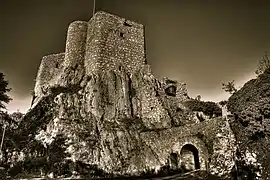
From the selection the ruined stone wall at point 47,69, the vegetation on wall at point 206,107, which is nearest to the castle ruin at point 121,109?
the ruined stone wall at point 47,69

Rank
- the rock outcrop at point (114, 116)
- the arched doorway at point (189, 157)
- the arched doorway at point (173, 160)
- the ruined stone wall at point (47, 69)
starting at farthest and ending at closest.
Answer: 1. the ruined stone wall at point (47, 69)
2. the arched doorway at point (173, 160)
3. the arched doorway at point (189, 157)
4. the rock outcrop at point (114, 116)

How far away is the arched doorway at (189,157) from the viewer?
20.0m

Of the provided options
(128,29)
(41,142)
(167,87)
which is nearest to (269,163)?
(41,142)

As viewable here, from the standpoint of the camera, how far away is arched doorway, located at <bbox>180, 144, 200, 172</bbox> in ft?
65.7

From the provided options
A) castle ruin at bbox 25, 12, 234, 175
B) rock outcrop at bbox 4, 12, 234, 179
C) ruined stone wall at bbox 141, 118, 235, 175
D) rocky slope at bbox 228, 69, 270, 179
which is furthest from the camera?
castle ruin at bbox 25, 12, 234, 175

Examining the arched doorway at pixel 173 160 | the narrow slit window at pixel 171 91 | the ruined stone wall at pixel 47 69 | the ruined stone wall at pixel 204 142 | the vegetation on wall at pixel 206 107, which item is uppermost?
the ruined stone wall at pixel 47 69

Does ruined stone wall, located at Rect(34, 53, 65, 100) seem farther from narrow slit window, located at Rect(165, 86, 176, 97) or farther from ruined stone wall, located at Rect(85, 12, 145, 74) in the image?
narrow slit window, located at Rect(165, 86, 176, 97)

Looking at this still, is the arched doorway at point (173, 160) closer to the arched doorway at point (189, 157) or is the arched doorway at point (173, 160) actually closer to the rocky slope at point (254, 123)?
the arched doorway at point (189, 157)

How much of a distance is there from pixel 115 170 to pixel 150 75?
1081 centimetres

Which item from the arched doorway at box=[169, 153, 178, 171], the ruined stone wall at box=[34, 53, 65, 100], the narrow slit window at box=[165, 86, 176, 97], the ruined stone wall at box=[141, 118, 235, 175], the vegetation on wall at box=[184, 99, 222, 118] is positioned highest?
the ruined stone wall at box=[34, 53, 65, 100]

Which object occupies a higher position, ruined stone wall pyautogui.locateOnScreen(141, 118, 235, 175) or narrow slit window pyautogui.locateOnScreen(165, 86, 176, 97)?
narrow slit window pyautogui.locateOnScreen(165, 86, 176, 97)

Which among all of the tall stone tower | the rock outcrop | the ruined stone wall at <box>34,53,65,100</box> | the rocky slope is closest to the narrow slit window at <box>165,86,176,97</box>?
the rock outcrop

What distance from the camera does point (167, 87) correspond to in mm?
29969

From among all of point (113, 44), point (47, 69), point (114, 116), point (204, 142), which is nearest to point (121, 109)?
point (114, 116)
